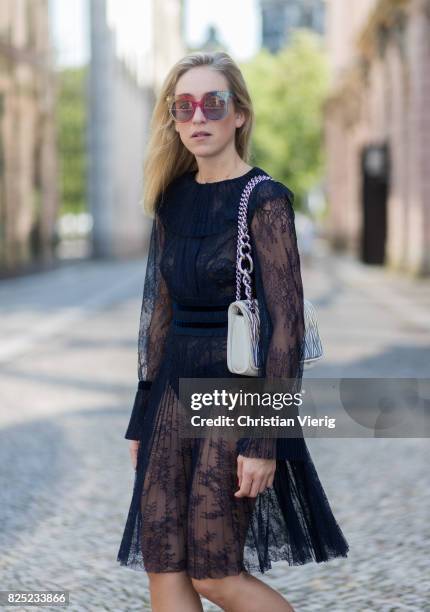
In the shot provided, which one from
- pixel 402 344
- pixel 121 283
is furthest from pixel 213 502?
pixel 121 283

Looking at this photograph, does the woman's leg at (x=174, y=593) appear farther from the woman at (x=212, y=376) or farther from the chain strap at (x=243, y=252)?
the chain strap at (x=243, y=252)

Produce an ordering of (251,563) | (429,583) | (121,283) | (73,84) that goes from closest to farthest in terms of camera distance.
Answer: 1. (251,563)
2. (429,583)
3. (121,283)
4. (73,84)

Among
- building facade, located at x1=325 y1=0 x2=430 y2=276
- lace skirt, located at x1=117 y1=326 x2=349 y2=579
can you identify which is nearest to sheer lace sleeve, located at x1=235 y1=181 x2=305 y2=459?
lace skirt, located at x1=117 y1=326 x2=349 y2=579

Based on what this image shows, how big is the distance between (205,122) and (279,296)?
0.50 m

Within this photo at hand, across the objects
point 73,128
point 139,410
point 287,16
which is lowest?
point 73,128

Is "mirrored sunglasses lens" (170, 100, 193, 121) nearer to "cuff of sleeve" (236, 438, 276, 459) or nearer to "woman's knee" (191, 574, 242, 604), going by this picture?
"cuff of sleeve" (236, 438, 276, 459)

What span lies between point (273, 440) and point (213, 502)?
21cm

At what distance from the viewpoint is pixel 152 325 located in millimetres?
3133

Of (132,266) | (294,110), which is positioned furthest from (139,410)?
(294,110)

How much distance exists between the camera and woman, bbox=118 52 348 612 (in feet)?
8.99

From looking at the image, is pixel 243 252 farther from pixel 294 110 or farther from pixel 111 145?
pixel 294 110

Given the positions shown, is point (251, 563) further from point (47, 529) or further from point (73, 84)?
point (73, 84)

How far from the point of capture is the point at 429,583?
407cm

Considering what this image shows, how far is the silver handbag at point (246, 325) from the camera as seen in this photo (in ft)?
8.85
